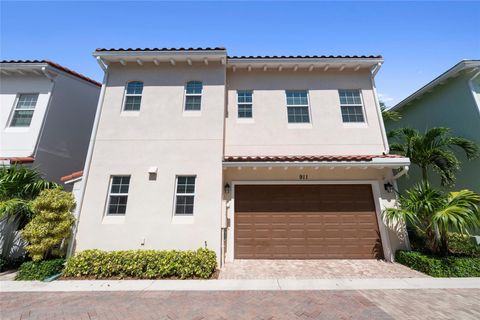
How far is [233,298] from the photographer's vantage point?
5105mm

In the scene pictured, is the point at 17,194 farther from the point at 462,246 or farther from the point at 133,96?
the point at 462,246

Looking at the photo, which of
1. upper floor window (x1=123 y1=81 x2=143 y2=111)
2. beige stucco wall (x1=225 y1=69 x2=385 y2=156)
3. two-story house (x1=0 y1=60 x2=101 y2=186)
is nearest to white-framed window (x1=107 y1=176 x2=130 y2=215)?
upper floor window (x1=123 y1=81 x2=143 y2=111)

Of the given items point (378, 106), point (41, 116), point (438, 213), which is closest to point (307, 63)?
point (378, 106)

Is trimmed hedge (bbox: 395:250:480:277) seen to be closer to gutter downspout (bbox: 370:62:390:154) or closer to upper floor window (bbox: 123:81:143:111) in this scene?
gutter downspout (bbox: 370:62:390:154)

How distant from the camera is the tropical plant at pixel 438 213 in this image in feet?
20.6

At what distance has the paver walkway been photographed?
257 inches

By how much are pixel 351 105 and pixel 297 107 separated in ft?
8.80

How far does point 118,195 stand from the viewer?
316 inches

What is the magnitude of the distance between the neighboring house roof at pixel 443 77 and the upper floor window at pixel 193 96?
1203cm

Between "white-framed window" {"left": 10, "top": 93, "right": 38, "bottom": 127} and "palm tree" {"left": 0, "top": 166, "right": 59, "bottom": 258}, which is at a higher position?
"white-framed window" {"left": 10, "top": 93, "right": 38, "bottom": 127}

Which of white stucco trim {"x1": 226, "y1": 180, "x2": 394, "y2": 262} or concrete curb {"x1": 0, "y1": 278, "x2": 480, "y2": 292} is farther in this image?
white stucco trim {"x1": 226, "y1": 180, "x2": 394, "y2": 262}

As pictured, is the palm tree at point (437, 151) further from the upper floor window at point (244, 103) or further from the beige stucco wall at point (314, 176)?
the upper floor window at point (244, 103)

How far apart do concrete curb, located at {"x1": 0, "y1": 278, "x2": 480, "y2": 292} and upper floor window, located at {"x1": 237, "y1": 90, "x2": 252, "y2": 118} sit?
7152 mm

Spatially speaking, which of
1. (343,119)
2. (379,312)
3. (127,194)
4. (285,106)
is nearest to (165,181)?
(127,194)
